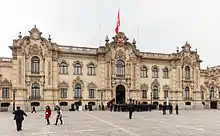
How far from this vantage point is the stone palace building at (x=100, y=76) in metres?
46.7

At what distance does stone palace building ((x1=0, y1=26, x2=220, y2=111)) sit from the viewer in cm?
4669

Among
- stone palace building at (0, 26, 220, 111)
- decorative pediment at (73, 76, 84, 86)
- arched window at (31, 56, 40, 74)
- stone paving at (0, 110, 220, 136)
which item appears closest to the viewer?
stone paving at (0, 110, 220, 136)

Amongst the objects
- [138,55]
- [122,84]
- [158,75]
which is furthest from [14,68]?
[158,75]

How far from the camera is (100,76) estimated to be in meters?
52.1

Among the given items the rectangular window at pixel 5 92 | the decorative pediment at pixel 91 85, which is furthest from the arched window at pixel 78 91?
the rectangular window at pixel 5 92

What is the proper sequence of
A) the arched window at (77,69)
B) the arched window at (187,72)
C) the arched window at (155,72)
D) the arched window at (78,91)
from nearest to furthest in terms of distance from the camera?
the arched window at (78,91)
the arched window at (77,69)
the arched window at (155,72)
the arched window at (187,72)

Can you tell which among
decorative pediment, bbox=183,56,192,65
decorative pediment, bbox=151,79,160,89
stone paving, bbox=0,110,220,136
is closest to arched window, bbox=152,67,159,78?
decorative pediment, bbox=151,79,160,89

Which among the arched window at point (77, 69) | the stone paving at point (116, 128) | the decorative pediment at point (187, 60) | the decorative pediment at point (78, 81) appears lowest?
the stone paving at point (116, 128)

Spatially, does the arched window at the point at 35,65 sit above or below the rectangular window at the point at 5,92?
above

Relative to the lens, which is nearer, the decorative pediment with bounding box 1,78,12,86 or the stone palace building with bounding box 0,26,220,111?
the decorative pediment with bounding box 1,78,12,86

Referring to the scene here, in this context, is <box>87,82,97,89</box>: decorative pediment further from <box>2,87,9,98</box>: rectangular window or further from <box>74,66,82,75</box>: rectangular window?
<box>2,87,9,98</box>: rectangular window

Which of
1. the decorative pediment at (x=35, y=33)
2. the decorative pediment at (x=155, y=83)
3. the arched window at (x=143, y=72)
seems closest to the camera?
the decorative pediment at (x=35, y=33)

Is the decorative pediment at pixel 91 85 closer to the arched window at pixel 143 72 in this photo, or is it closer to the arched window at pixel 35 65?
the arched window at pixel 35 65

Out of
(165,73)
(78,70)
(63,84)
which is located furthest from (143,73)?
(63,84)
